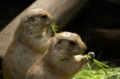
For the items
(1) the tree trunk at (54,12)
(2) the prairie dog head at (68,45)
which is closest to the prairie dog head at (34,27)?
(1) the tree trunk at (54,12)

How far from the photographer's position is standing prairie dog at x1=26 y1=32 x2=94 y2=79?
4930 millimetres

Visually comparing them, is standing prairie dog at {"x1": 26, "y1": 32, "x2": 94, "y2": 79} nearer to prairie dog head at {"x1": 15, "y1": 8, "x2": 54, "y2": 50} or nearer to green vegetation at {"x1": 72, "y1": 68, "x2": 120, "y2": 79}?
prairie dog head at {"x1": 15, "y1": 8, "x2": 54, "y2": 50}

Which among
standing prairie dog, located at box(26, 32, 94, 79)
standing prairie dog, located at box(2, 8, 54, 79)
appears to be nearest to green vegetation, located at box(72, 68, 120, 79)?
standing prairie dog, located at box(2, 8, 54, 79)

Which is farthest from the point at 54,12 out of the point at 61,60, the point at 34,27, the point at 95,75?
the point at 61,60

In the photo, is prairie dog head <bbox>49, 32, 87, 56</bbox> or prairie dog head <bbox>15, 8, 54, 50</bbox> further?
prairie dog head <bbox>15, 8, 54, 50</bbox>

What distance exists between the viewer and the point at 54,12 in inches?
301

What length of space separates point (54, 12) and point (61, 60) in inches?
109

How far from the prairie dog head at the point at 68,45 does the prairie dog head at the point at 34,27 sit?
1.28 meters

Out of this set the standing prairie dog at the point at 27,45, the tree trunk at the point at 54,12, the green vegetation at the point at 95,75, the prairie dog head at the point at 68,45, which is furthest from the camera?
the tree trunk at the point at 54,12

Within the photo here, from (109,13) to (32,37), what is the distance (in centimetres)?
374

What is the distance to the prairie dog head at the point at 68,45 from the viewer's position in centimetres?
488

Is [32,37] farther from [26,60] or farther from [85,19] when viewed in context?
[85,19]

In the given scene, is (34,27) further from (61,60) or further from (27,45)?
(61,60)

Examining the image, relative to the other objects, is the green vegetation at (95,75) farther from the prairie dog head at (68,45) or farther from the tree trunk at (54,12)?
the prairie dog head at (68,45)
